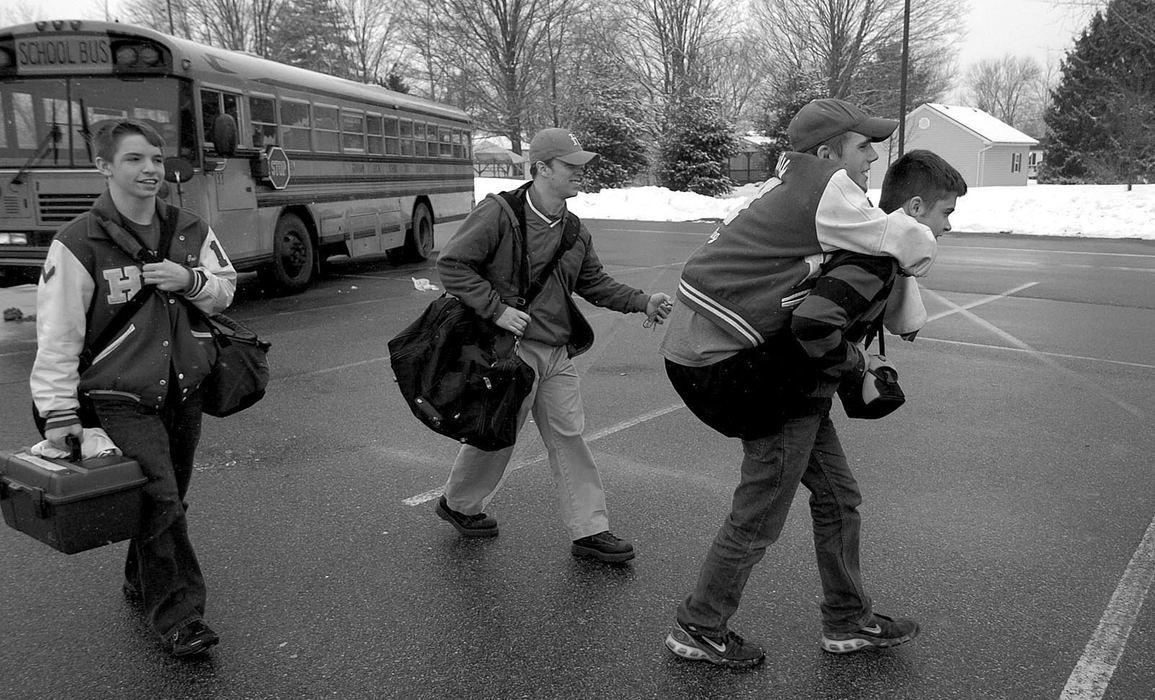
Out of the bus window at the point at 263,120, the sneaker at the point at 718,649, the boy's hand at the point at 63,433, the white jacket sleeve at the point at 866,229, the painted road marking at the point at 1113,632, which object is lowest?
the painted road marking at the point at 1113,632

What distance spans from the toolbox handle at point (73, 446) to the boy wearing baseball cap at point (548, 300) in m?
1.46

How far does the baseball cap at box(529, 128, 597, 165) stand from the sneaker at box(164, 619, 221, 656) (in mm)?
2179

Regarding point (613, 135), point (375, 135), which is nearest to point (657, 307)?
point (375, 135)

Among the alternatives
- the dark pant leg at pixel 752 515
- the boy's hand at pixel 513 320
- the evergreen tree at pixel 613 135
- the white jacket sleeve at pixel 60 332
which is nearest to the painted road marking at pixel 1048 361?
the dark pant leg at pixel 752 515

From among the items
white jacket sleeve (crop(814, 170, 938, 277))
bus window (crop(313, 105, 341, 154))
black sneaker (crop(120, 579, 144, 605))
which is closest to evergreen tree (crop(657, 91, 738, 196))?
bus window (crop(313, 105, 341, 154))

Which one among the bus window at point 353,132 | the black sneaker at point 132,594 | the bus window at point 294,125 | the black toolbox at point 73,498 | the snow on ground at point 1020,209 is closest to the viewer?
the black toolbox at point 73,498

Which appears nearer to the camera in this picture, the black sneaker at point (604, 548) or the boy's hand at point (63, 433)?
the boy's hand at point (63, 433)

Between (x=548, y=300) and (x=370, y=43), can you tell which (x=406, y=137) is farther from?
(x=370, y=43)

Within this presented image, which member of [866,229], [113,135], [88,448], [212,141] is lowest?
[88,448]

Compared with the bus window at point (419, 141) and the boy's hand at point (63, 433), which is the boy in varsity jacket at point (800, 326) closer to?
the boy's hand at point (63, 433)

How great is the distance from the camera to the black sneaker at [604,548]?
12.9ft

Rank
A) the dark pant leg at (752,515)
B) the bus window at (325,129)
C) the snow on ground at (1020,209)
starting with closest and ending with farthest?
1. the dark pant leg at (752,515)
2. the bus window at (325,129)
3. the snow on ground at (1020,209)

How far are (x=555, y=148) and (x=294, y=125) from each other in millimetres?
9430

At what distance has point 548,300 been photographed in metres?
3.96
